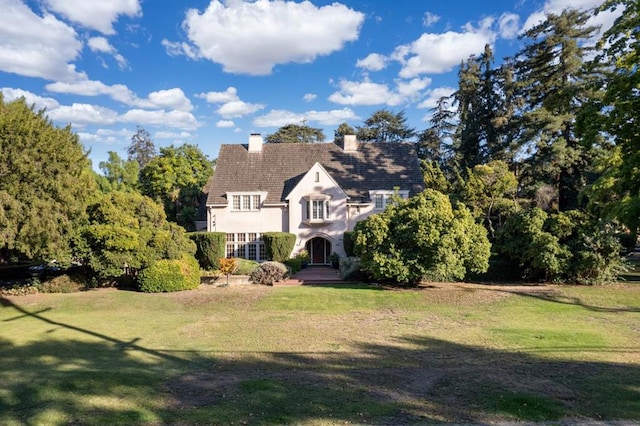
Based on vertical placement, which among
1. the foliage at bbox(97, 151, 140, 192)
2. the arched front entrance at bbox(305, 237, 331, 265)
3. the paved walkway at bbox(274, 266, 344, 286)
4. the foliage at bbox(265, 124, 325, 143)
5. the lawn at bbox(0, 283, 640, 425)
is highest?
the foliage at bbox(265, 124, 325, 143)

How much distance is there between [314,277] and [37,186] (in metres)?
14.4

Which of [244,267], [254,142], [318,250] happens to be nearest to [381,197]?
[318,250]

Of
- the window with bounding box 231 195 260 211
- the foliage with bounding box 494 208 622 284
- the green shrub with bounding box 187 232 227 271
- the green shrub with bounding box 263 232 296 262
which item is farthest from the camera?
the window with bounding box 231 195 260 211

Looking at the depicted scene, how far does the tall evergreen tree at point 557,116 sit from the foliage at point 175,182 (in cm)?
3130

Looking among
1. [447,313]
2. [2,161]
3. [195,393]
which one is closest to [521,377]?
[195,393]

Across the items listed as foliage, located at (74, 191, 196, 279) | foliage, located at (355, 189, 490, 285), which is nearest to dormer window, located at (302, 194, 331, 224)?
foliage, located at (355, 189, 490, 285)

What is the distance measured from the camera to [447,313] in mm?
16594

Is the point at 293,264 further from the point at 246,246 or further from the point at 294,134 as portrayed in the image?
the point at 294,134

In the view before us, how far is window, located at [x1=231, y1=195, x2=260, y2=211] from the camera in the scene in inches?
1255

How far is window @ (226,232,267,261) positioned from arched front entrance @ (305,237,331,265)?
364cm

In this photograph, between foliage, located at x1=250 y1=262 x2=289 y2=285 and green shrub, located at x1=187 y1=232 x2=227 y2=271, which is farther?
green shrub, located at x1=187 y1=232 x2=227 y2=271

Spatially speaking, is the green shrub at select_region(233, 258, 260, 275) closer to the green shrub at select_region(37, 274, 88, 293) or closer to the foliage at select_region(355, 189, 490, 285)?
the foliage at select_region(355, 189, 490, 285)

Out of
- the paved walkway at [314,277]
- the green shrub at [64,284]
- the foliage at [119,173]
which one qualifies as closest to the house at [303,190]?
the paved walkway at [314,277]

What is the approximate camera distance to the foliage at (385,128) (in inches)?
2336
